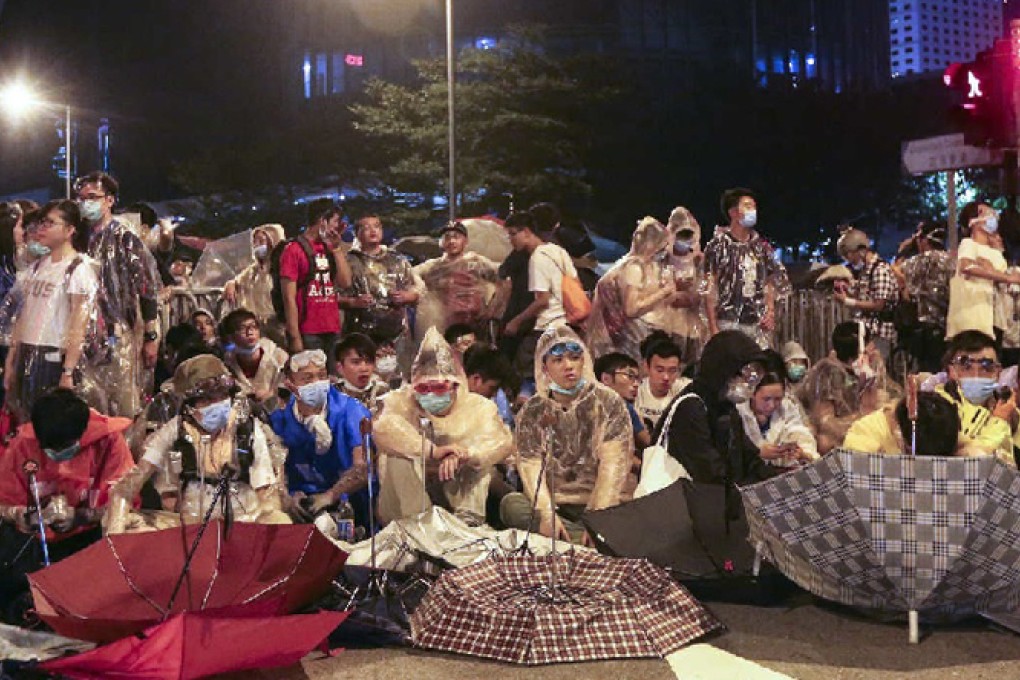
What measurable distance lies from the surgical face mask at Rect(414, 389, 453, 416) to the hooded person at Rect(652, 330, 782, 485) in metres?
1.13

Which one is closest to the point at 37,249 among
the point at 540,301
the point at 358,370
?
the point at 358,370

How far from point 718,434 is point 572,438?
78 cm

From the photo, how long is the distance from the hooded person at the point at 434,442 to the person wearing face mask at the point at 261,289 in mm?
3046

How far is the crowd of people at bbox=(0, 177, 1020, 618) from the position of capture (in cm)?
669

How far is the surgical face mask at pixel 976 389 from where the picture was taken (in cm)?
748

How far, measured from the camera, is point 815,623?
20.5ft

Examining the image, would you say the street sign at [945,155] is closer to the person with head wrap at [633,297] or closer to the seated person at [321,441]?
the person with head wrap at [633,297]

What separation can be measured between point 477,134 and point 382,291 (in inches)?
787

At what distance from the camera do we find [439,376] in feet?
25.0

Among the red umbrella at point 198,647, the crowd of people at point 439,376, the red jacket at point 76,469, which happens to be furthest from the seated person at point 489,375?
the red umbrella at point 198,647

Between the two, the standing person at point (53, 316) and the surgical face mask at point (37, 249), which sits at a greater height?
the surgical face mask at point (37, 249)

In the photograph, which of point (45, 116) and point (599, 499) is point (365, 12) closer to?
point (45, 116)

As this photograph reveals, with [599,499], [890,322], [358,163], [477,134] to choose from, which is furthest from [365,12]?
[599,499]

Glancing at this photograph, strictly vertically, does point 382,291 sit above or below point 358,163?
below
